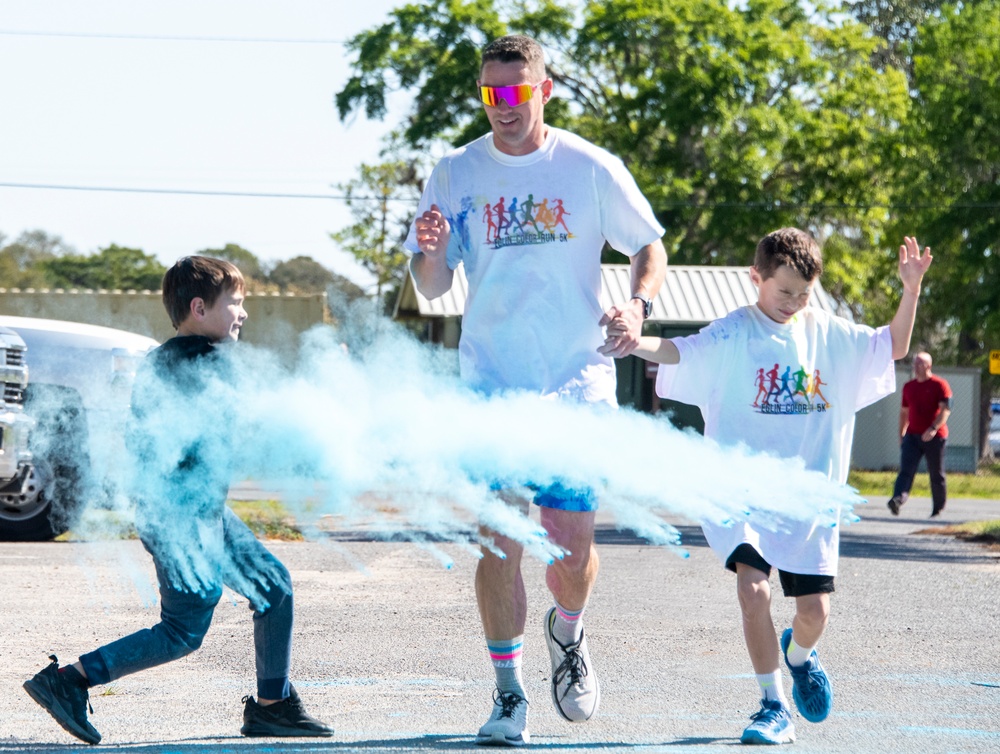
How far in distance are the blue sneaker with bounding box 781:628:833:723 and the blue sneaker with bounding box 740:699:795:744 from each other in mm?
91

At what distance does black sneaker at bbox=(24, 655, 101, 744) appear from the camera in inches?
163

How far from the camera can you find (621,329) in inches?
169

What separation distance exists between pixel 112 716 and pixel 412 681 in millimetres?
1172

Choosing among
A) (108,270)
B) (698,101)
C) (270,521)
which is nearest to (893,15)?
(698,101)

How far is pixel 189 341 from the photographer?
4277mm

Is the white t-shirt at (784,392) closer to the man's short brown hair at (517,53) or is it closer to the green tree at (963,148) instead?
the man's short brown hair at (517,53)

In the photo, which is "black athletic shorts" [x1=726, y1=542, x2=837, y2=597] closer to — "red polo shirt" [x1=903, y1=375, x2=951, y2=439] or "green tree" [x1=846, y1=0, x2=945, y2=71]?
"red polo shirt" [x1=903, y1=375, x2=951, y2=439]

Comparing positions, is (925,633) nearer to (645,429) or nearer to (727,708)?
(727,708)

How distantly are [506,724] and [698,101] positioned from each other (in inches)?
1031

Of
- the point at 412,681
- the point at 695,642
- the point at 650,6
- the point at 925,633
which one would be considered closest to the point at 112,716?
the point at 412,681

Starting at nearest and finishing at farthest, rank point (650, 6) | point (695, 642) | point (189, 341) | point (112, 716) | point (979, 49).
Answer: point (189, 341)
point (112, 716)
point (695, 642)
point (979, 49)
point (650, 6)

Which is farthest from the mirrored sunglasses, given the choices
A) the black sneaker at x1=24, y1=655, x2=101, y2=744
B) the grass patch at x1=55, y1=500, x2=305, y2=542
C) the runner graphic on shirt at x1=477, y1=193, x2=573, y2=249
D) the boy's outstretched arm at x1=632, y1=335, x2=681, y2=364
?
the grass patch at x1=55, y1=500, x2=305, y2=542

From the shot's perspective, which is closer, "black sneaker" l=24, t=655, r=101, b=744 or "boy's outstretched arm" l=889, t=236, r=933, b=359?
"black sneaker" l=24, t=655, r=101, b=744

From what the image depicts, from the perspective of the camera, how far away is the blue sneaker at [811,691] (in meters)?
4.52
